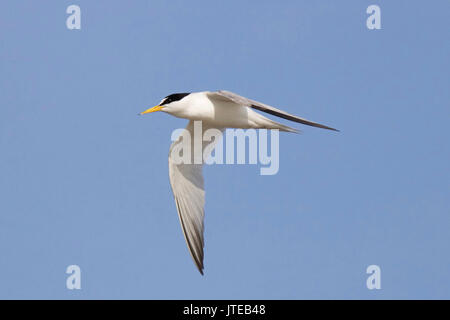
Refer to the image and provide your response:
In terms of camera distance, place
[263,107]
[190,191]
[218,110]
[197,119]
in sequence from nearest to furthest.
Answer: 1. [263,107]
2. [218,110]
3. [197,119]
4. [190,191]

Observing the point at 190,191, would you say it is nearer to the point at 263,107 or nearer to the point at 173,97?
the point at 173,97

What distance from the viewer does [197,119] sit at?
1115 cm

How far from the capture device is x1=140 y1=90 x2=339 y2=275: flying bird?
10.9 m

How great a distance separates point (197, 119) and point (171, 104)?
20.2 inches

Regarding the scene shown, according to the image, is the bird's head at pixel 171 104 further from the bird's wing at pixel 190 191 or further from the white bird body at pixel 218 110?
the bird's wing at pixel 190 191

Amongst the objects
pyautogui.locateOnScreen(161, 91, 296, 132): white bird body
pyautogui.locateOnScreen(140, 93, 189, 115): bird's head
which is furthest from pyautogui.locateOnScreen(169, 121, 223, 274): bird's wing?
pyautogui.locateOnScreen(140, 93, 189, 115): bird's head

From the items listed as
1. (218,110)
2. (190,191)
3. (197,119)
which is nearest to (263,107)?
(218,110)

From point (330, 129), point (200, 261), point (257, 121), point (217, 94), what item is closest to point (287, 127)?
point (257, 121)

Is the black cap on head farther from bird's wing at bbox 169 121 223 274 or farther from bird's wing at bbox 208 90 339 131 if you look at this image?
bird's wing at bbox 208 90 339 131
